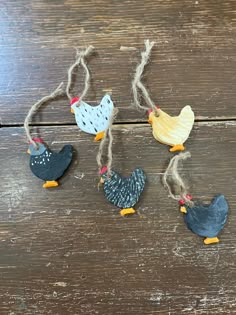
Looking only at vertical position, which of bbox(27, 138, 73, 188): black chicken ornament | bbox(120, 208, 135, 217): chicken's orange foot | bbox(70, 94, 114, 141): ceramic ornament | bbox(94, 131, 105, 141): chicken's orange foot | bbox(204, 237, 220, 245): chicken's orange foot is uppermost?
bbox(70, 94, 114, 141): ceramic ornament

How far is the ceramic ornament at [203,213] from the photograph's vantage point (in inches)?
24.4

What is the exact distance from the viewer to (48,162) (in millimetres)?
642

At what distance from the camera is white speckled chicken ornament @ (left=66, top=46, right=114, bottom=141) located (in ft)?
2.14

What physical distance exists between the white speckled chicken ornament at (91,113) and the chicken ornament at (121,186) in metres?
0.02

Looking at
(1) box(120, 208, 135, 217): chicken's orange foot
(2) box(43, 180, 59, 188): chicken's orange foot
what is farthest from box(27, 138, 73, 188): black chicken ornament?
(1) box(120, 208, 135, 217): chicken's orange foot

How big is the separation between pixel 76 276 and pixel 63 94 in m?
0.27

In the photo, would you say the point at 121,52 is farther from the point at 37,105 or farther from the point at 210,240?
the point at 210,240

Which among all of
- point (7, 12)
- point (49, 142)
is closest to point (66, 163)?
point (49, 142)

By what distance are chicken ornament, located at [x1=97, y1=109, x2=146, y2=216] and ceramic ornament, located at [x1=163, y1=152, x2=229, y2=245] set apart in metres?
0.04

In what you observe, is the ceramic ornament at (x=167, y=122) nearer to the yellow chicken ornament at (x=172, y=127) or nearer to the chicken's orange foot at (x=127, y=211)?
the yellow chicken ornament at (x=172, y=127)

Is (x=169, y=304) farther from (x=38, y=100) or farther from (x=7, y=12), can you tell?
(x=7, y=12)

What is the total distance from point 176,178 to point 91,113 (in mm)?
160

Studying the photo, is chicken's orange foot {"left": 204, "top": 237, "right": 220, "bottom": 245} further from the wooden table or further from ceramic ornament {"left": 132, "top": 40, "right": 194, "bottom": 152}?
ceramic ornament {"left": 132, "top": 40, "right": 194, "bottom": 152}

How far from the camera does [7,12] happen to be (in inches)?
27.0
